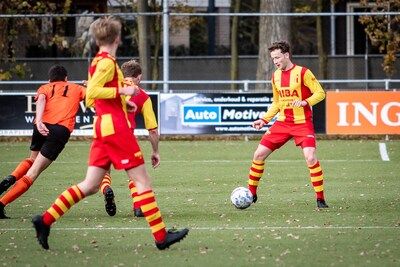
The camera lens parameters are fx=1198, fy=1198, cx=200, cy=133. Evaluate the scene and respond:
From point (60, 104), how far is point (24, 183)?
3.24 ft

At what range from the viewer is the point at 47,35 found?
33.2 metres

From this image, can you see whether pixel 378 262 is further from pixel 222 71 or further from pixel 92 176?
pixel 222 71

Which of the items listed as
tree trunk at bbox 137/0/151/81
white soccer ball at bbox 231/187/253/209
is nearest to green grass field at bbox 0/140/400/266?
white soccer ball at bbox 231/187/253/209

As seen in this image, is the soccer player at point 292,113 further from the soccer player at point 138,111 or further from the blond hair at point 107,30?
the blond hair at point 107,30

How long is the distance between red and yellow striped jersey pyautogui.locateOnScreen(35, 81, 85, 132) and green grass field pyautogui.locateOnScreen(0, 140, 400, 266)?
3.47 feet

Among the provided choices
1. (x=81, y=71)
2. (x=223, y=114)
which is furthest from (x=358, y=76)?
(x=223, y=114)

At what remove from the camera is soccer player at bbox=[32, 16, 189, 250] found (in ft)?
32.3

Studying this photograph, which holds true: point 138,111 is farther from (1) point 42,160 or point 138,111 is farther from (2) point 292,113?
(2) point 292,113

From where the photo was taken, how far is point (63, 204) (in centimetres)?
1012

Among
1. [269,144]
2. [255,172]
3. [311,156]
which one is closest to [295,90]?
[269,144]

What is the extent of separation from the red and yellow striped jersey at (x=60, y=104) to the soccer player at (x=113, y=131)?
2976mm

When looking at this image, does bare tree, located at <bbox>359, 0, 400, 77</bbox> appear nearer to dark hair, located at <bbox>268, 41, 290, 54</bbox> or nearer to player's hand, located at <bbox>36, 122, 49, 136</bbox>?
dark hair, located at <bbox>268, 41, 290, 54</bbox>

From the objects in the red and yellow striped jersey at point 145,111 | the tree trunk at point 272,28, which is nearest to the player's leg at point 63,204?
the red and yellow striped jersey at point 145,111

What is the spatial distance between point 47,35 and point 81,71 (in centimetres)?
151
